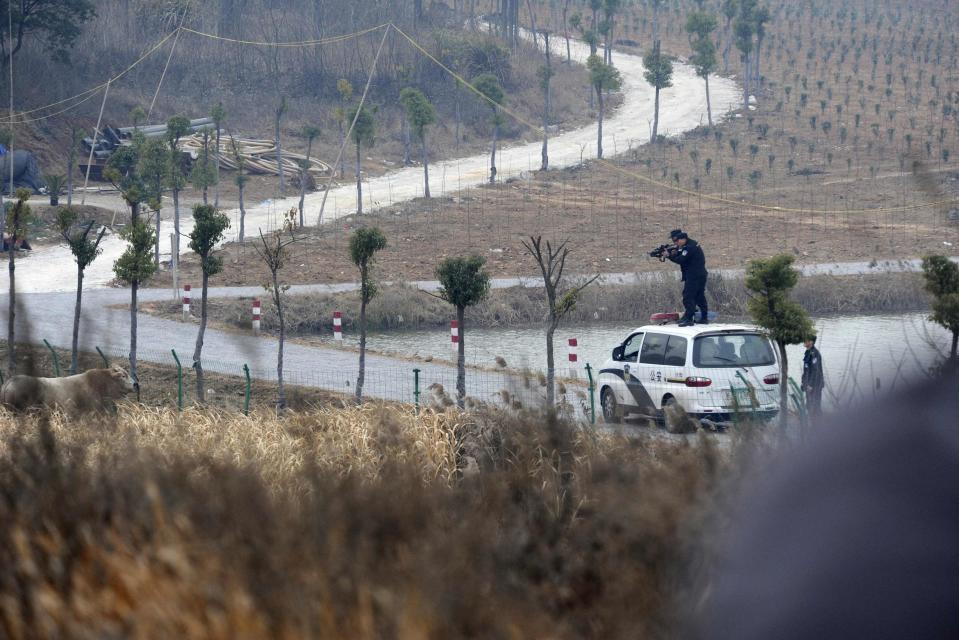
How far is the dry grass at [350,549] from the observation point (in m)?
3.49

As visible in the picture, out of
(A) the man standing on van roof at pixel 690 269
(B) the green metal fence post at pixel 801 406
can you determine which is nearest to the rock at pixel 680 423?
(B) the green metal fence post at pixel 801 406

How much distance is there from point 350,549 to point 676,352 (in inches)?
463

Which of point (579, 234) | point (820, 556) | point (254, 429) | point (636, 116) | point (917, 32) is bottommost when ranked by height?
point (254, 429)

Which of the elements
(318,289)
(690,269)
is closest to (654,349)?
(690,269)

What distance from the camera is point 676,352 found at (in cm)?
1534

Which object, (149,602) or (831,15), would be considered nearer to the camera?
(149,602)

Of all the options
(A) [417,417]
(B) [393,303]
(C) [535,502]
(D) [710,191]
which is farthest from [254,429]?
(D) [710,191]

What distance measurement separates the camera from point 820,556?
4.83 ft

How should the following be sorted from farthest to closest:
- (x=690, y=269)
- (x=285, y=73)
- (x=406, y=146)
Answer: (x=285, y=73), (x=406, y=146), (x=690, y=269)

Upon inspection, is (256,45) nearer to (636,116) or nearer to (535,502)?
(636,116)

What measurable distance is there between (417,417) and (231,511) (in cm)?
647

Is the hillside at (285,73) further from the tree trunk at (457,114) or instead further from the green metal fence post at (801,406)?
the green metal fence post at (801,406)

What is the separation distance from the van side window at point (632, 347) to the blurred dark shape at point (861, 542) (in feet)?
48.6

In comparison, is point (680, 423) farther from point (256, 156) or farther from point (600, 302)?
point (256, 156)
